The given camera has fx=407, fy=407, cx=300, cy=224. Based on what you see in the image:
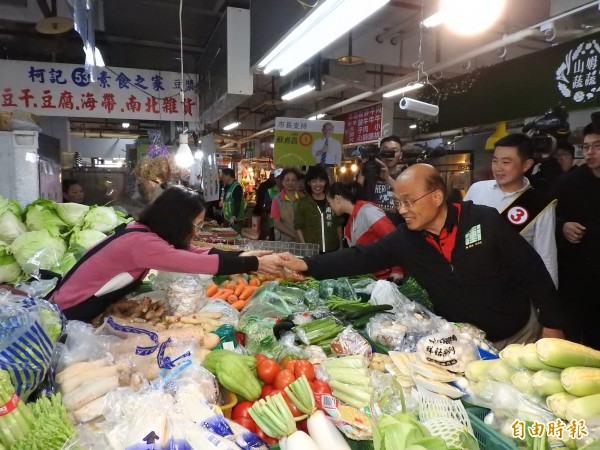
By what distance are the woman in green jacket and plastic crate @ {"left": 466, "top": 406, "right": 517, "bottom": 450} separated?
4.42 m

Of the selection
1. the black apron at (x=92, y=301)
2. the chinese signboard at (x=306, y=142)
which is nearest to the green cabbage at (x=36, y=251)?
the black apron at (x=92, y=301)

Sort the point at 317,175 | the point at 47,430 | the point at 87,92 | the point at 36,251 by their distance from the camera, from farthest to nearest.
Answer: the point at 87,92
the point at 317,175
the point at 36,251
the point at 47,430

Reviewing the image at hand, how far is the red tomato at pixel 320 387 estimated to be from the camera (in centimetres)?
185

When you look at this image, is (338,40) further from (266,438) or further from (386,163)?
(266,438)

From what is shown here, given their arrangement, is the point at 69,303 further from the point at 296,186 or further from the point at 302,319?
the point at 296,186

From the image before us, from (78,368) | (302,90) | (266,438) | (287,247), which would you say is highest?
(302,90)

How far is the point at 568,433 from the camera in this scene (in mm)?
1425

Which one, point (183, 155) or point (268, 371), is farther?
point (183, 155)

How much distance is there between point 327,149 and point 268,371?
6.24 metres

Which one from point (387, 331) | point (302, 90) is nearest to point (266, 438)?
point (387, 331)

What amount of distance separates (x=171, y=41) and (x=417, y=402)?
27.7 feet

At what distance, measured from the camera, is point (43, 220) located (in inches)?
173

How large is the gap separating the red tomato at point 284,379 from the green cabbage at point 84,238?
3.19m

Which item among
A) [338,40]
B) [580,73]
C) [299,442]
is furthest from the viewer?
[338,40]
